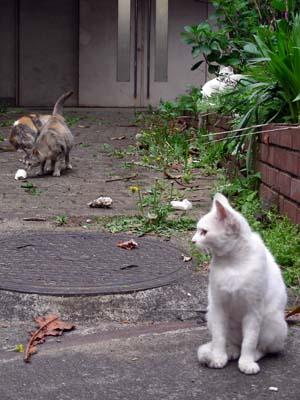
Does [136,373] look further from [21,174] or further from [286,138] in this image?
[21,174]

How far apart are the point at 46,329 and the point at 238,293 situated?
1.02 metres

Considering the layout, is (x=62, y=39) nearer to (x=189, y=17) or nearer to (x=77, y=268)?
(x=189, y=17)

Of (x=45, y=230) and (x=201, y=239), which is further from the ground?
(x=201, y=239)

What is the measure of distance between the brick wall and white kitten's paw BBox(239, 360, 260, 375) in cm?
165

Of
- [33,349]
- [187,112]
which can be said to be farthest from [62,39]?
[33,349]

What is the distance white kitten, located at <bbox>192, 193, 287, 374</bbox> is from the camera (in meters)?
2.77

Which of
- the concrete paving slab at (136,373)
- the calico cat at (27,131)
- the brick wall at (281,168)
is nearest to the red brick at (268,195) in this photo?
the brick wall at (281,168)

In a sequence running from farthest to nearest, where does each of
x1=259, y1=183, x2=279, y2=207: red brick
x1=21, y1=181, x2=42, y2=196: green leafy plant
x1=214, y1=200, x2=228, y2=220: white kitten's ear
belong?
x1=21, y1=181, x2=42, y2=196: green leafy plant, x1=259, y1=183, x2=279, y2=207: red brick, x1=214, y1=200, x2=228, y2=220: white kitten's ear

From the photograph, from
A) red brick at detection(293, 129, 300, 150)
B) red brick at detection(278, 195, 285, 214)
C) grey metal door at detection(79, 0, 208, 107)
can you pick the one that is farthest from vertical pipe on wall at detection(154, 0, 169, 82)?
red brick at detection(293, 129, 300, 150)

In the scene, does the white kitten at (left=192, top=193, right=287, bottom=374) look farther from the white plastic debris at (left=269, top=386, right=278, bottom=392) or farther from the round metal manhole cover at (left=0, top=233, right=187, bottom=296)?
the round metal manhole cover at (left=0, top=233, right=187, bottom=296)

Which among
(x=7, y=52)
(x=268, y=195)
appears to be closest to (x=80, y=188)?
(x=268, y=195)

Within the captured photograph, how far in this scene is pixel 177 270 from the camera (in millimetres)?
3980

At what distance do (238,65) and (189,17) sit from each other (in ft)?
24.8

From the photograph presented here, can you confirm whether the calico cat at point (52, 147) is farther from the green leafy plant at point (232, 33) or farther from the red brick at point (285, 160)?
the red brick at point (285, 160)
